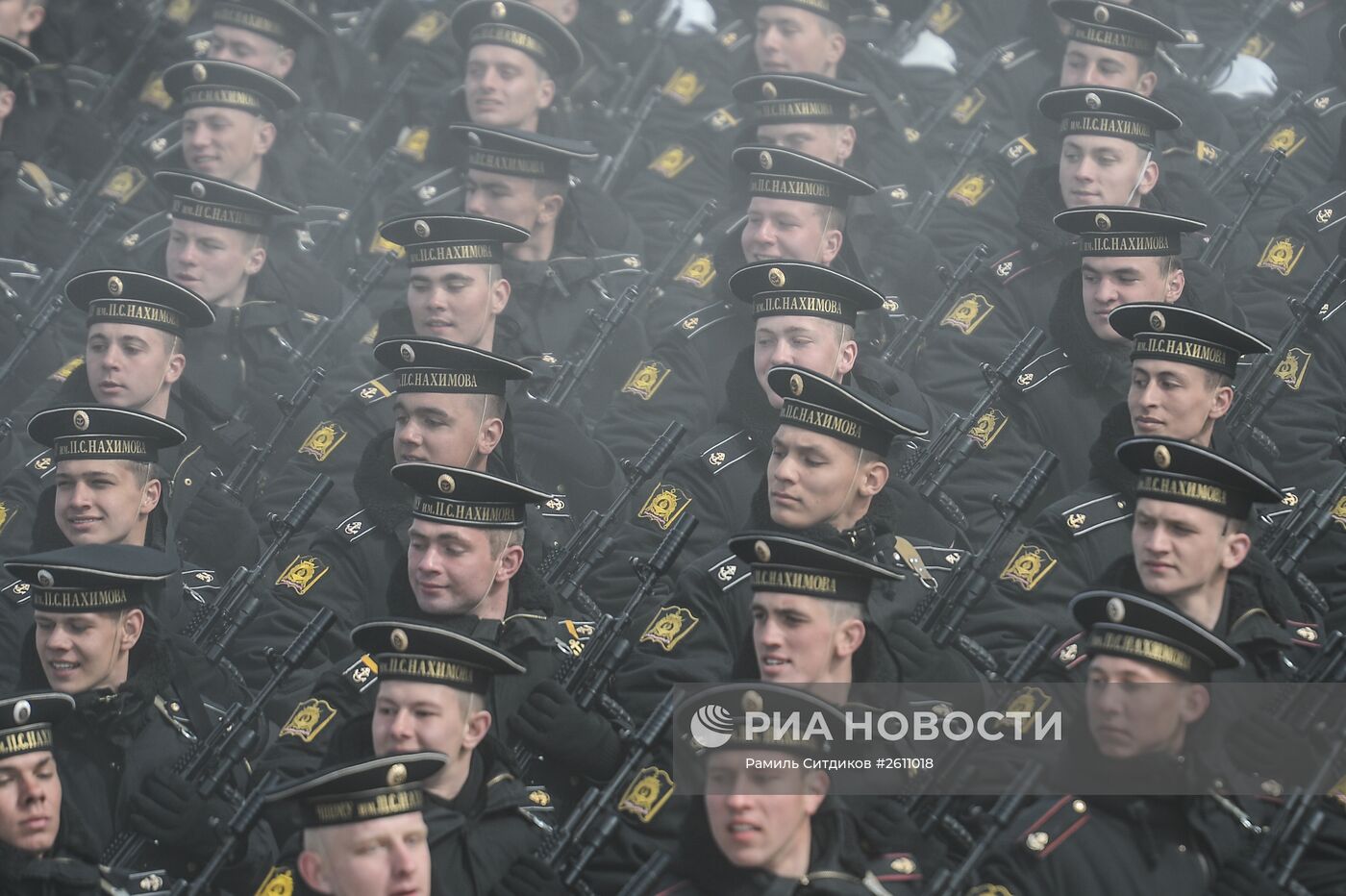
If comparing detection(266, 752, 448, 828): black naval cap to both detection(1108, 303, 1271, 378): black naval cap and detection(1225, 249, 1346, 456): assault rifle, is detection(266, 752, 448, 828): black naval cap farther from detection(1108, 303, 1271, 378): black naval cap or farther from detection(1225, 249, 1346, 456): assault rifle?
detection(1225, 249, 1346, 456): assault rifle

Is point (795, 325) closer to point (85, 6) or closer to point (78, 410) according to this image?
point (78, 410)

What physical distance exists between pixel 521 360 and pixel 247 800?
17.5ft

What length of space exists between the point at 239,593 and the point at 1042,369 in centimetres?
578

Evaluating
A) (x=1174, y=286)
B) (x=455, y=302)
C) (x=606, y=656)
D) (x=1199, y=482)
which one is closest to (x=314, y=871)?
(x=606, y=656)

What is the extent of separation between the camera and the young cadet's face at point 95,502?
17.3 metres

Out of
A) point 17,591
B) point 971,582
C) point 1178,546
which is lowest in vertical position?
point 17,591

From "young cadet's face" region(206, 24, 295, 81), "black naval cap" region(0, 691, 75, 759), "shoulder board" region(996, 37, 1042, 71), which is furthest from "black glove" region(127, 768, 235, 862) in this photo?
"shoulder board" region(996, 37, 1042, 71)

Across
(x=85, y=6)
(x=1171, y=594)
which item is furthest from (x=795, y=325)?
(x=85, y=6)

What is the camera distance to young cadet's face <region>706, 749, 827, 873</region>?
13.6m

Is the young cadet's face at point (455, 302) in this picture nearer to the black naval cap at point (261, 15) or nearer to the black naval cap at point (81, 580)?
the black naval cap at point (81, 580)

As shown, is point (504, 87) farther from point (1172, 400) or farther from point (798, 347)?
point (1172, 400)

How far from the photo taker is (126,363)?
18.8m

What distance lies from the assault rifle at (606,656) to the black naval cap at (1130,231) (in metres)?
3.88

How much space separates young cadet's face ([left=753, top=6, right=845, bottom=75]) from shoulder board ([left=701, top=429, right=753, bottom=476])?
16.6 ft
